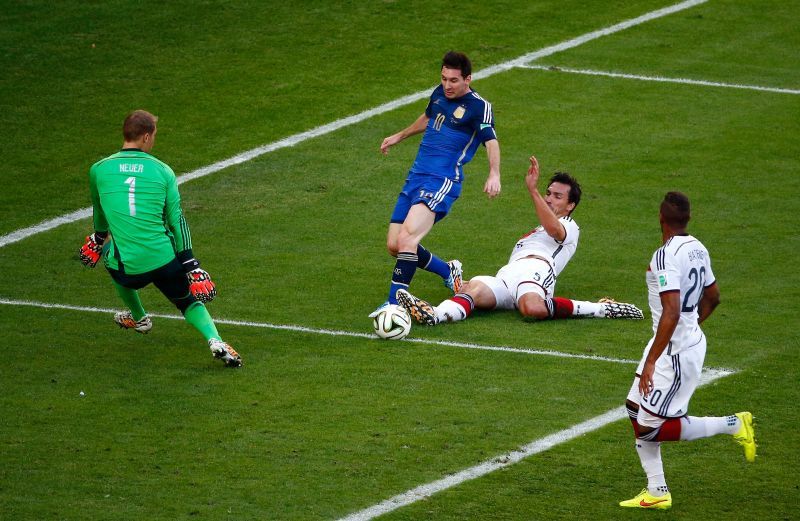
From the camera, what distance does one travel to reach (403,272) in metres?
11.3

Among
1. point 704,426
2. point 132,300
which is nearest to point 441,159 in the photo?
point 132,300

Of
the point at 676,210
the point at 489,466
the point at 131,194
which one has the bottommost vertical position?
the point at 489,466

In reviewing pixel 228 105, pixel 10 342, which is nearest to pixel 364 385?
pixel 10 342

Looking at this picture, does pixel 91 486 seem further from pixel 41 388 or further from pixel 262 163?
pixel 262 163

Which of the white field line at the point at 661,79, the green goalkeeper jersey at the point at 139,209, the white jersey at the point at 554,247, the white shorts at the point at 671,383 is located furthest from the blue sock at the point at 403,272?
the white field line at the point at 661,79

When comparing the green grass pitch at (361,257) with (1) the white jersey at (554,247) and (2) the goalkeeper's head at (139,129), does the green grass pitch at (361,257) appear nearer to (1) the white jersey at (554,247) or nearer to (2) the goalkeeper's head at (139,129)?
(1) the white jersey at (554,247)

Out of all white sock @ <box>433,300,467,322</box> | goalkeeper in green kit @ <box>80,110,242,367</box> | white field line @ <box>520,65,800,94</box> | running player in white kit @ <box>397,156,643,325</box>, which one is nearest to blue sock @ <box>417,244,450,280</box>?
running player in white kit @ <box>397,156,643,325</box>

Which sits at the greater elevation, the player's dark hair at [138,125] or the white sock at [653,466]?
the player's dark hair at [138,125]

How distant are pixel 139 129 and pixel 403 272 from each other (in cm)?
274

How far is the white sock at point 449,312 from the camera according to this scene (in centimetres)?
1130

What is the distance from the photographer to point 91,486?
783cm

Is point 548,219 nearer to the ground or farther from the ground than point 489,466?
farther from the ground

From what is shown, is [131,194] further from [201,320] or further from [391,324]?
[391,324]

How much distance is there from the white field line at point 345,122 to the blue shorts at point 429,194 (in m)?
4.79
